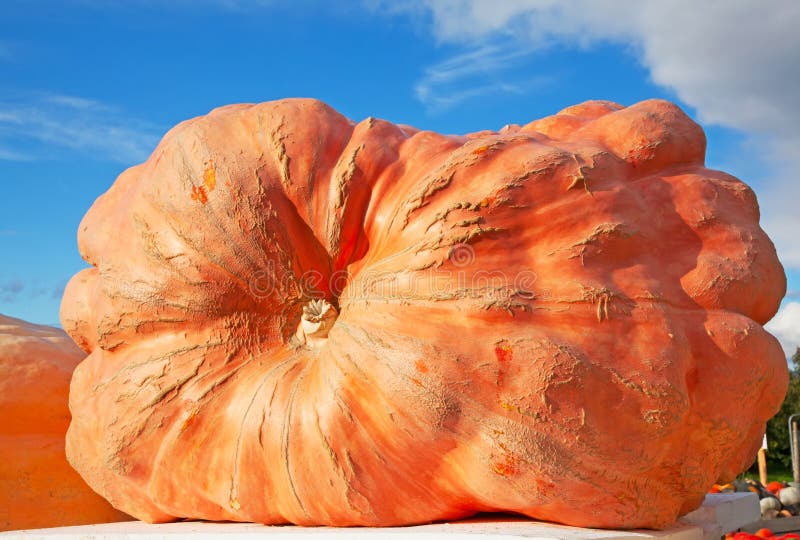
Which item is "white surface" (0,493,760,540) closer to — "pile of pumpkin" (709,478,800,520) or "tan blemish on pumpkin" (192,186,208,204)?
"tan blemish on pumpkin" (192,186,208,204)

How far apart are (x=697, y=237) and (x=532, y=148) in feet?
2.30

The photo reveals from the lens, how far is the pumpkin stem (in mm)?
2764

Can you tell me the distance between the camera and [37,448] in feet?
13.1

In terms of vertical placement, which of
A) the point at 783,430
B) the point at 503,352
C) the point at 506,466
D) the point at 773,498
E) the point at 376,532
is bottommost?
the point at 783,430

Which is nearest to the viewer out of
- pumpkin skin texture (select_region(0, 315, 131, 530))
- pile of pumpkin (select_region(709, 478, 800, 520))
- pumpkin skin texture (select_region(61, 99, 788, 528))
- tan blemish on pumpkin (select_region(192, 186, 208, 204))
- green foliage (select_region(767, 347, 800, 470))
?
pumpkin skin texture (select_region(61, 99, 788, 528))

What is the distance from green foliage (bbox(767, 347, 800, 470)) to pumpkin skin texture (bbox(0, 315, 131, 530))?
2693 centimetres

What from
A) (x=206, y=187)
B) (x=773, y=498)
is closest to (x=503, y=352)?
(x=206, y=187)

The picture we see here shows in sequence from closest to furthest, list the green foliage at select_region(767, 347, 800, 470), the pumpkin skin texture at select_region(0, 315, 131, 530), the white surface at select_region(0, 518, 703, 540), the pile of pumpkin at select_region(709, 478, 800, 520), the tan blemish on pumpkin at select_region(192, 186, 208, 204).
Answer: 1. the white surface at select_region(0, 518, 703, 540)
2. the tan blemish on pumpkin at select_region(192, 186, 208, 204)
3. the pumpkin skin texture at select_region(0, 315, 131, 530)
4. the pile of pumpkin at select_region(709, 478, 800, 520)
5. the green foliage at select_region(767, 347, 800, 470)

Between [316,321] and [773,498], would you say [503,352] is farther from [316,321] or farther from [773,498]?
[773,498]

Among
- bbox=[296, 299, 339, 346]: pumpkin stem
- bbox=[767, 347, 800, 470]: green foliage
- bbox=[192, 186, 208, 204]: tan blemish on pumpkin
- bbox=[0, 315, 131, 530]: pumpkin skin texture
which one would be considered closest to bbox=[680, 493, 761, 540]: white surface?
bbox=[296, 299, 339, 346]: pumpkin stem

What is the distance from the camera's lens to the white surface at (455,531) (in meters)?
2.21

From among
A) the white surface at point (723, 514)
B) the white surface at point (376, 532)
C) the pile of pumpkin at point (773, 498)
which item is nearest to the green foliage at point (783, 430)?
the pile of pumpkin at point (773, 498)

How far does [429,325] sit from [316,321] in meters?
0.56

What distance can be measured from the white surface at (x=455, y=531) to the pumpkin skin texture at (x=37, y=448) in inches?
32.7
